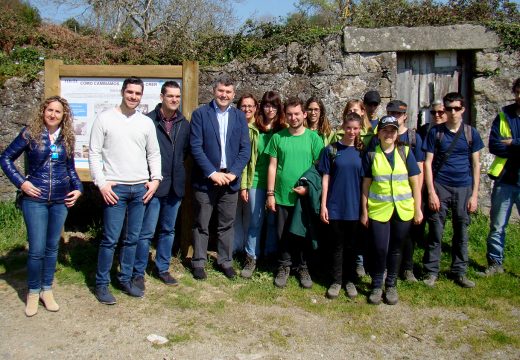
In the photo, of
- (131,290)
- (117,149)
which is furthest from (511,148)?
(131,290)

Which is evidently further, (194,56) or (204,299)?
(194,56)

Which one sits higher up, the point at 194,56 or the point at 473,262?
the point at 194,56

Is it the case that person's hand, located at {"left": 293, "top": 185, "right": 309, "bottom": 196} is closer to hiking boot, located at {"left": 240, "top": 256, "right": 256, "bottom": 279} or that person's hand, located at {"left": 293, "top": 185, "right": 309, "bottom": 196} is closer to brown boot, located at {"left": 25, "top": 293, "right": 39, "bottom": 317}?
hiking boot, located at {"left": 240, "top": 256, "right": 256, "bottom": 279}

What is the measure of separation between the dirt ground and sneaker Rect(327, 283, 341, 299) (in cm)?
9

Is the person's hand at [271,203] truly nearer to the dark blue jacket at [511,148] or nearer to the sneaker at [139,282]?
the sneaker at [139,282]

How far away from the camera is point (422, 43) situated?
235 inches

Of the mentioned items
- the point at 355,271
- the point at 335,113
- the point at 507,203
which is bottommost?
the point at 355,271

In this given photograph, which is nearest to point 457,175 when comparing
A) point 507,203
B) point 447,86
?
point 507,203

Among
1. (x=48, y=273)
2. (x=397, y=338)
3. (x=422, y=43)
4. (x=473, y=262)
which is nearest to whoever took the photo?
(x=397, y=338)

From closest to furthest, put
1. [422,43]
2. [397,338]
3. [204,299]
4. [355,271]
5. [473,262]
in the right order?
[397,338] → [204,299] → [355,271] → [473,262] → [422,43]

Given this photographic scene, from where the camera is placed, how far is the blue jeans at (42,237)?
12.3 feet

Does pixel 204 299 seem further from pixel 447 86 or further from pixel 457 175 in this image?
pixel 447 86

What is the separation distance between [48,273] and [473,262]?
4.24 m

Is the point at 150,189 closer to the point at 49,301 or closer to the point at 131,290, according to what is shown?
the point at 131,290
